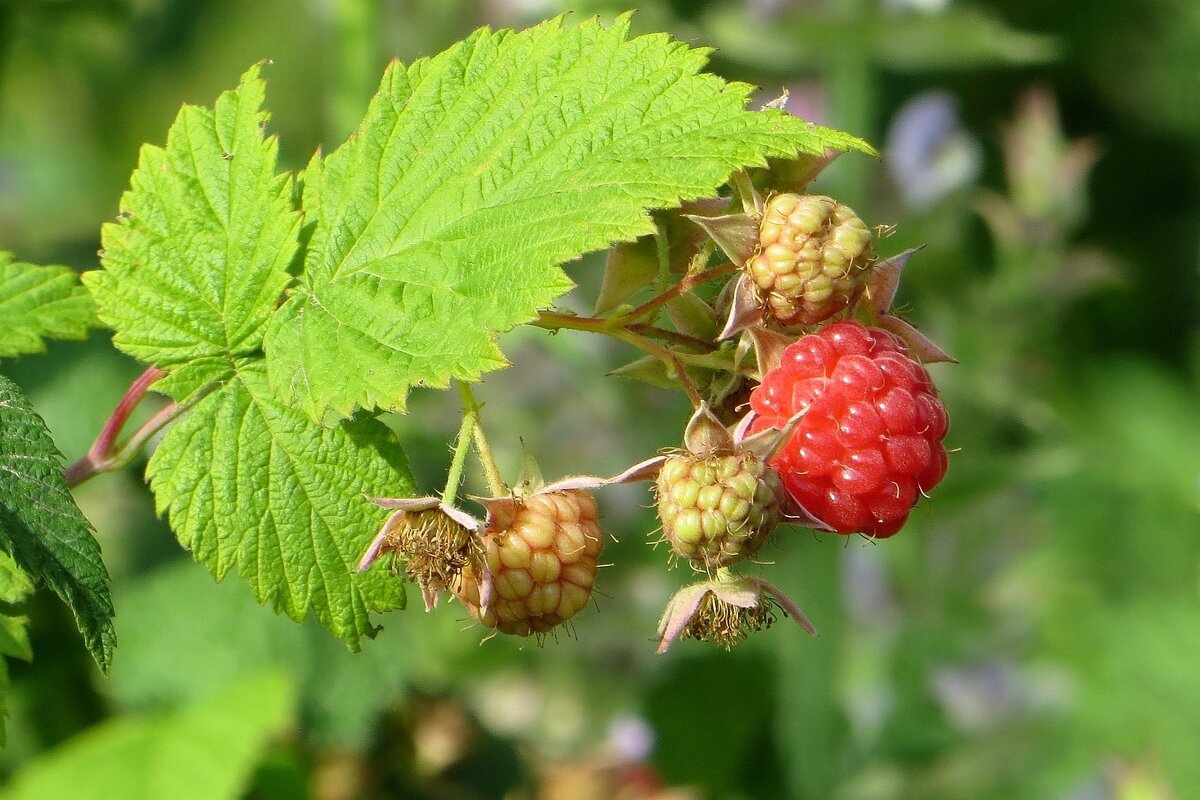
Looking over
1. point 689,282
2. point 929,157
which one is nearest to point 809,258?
point 689,282

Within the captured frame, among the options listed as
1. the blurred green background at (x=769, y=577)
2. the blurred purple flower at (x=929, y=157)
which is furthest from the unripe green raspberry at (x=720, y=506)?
the blurred purple flower at (x=929, y=157)

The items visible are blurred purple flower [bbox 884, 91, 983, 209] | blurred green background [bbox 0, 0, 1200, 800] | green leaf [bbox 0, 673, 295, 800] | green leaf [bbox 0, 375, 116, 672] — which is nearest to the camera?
green leaf [bbox 0, 375, 116, 672]

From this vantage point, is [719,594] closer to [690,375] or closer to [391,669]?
[690,375]

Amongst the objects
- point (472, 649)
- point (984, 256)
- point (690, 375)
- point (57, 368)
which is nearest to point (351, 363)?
point (690, 375)

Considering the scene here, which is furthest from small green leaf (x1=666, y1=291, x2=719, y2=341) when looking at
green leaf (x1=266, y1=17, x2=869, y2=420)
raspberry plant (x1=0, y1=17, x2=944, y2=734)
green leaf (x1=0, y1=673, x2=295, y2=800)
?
green leaf (x1=0, y1=673, x2=295, y2=800)

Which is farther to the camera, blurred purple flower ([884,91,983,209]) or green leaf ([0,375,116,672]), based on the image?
blurred purple flower ([884,91,983,209])

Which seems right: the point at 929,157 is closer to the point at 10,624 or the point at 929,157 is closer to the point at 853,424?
the point at 853,424

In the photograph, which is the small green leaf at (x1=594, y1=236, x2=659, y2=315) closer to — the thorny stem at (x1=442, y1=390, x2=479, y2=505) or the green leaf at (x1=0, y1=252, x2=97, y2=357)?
the thorny stem at (x1=442, y1=390, x2=479, y2=505)
